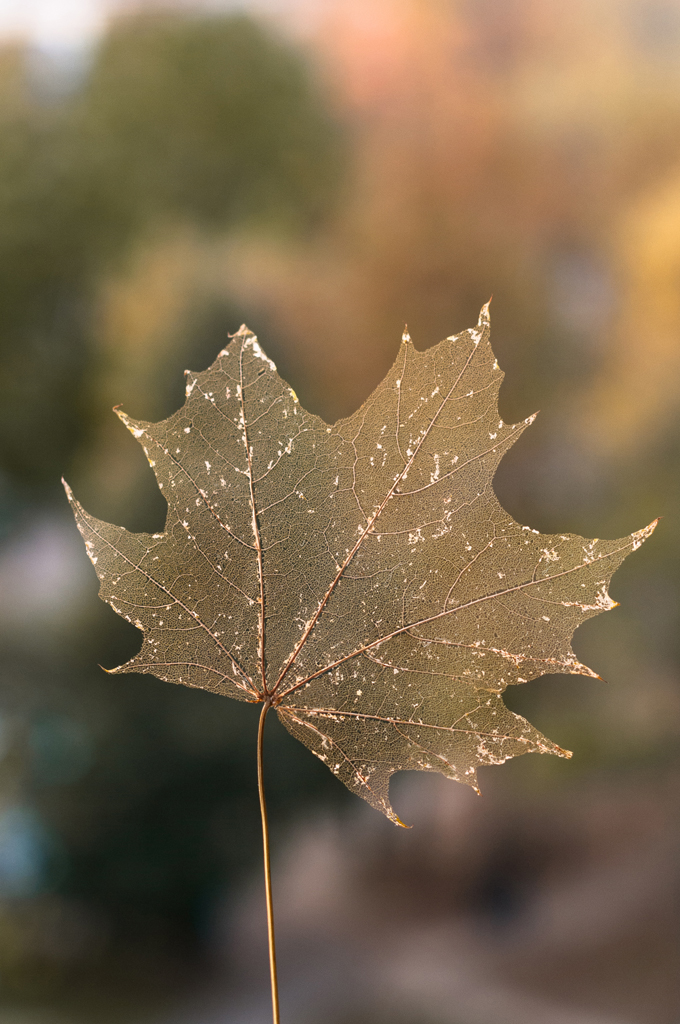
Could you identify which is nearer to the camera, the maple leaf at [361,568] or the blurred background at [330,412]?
the maple leaf at [361,568]

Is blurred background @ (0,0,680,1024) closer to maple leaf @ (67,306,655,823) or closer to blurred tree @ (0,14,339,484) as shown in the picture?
blurred tree @ (0,14,339,484)

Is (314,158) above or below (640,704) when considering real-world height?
above

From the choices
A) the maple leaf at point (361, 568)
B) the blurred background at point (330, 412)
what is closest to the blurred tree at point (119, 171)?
the blurred background at point (330, 412)

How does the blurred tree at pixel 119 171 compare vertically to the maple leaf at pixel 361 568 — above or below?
above

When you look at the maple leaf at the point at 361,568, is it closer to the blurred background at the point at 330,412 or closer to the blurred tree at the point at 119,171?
the blurred background at the point at 330,412

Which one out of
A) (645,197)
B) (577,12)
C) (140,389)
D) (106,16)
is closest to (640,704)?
(645,197)

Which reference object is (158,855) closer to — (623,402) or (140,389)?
(140,389)
